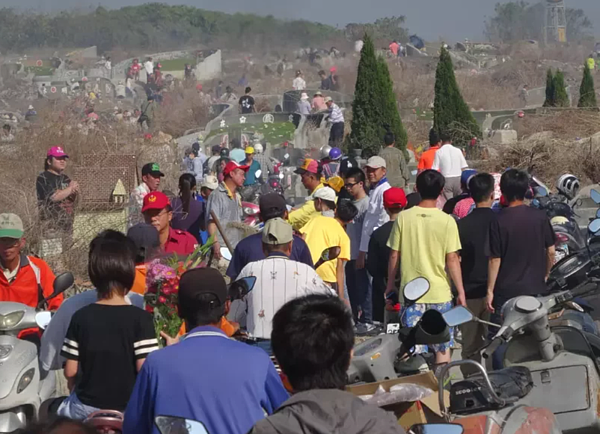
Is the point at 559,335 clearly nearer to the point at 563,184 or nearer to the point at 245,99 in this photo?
the point at 563,184

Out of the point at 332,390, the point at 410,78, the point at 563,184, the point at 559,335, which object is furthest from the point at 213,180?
the point at 410,78

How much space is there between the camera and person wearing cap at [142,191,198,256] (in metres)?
7.89

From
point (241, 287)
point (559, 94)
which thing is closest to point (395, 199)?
point (241, 287)

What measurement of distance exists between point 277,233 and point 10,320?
1.68 metres

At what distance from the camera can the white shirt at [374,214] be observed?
35.6 feet

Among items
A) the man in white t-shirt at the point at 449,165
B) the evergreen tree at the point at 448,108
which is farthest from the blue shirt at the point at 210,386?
the evergreen tree at the point at 448,108

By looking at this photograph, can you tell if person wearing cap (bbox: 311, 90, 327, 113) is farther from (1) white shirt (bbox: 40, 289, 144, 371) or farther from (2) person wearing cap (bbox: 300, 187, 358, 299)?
(1) white shirt (bbox: 40, 289, 144, 371)

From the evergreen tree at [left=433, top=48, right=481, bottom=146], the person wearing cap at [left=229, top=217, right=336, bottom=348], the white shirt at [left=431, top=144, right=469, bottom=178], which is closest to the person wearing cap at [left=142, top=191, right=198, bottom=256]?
the person wearing cap at [left=229, top=217, right=336, bottom=348]

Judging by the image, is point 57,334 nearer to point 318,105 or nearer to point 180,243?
point 180,243

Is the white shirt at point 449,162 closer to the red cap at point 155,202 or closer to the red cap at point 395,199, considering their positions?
the red cap at point 395,199

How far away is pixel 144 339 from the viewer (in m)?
4.87

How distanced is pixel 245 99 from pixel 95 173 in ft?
88.8

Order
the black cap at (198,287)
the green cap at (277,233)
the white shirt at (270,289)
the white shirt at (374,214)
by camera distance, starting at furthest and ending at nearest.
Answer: the white shirt at (374,214) < the green cap at (277,233) < the white shirt at (270,289) < the black cap at (198,287)

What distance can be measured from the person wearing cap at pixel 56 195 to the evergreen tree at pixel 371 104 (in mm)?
14765
